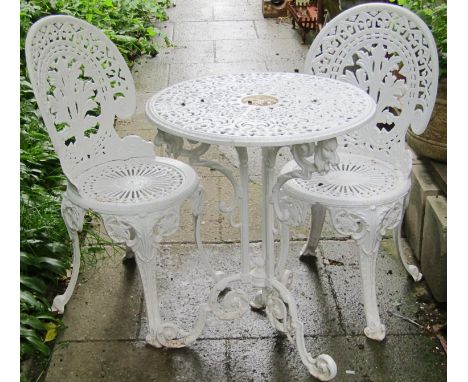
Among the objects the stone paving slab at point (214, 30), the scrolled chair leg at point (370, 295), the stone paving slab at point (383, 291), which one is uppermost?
the stone paving slab at point (214, 30)

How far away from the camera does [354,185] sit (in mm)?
2984

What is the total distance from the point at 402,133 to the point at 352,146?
0.29m

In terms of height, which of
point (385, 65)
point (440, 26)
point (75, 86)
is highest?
point (440, 26)

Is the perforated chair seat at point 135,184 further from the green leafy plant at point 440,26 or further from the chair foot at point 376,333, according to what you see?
the green leafy plant at point 440,26

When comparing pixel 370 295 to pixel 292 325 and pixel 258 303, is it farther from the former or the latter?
pixel 258 303

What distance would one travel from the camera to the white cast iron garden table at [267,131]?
2477 millimetres

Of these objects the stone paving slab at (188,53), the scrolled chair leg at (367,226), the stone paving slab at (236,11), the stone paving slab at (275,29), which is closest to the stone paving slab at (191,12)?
the stone paving slab at (236,11)

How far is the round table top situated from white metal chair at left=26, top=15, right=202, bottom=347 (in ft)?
1.37

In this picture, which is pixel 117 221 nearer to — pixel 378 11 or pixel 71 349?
pixel 71 349

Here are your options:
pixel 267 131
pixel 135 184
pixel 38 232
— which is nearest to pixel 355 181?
pixel 267 131

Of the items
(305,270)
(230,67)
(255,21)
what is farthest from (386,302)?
(255,21)

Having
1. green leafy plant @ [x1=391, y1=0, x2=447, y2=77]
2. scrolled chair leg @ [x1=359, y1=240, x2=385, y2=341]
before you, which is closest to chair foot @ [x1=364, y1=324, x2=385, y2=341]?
scrolled chair leg @ [x1=359, y1=240, x2=385, y2=341]

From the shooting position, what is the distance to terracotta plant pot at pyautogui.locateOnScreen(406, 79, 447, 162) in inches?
136

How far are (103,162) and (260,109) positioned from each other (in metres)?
0.99
